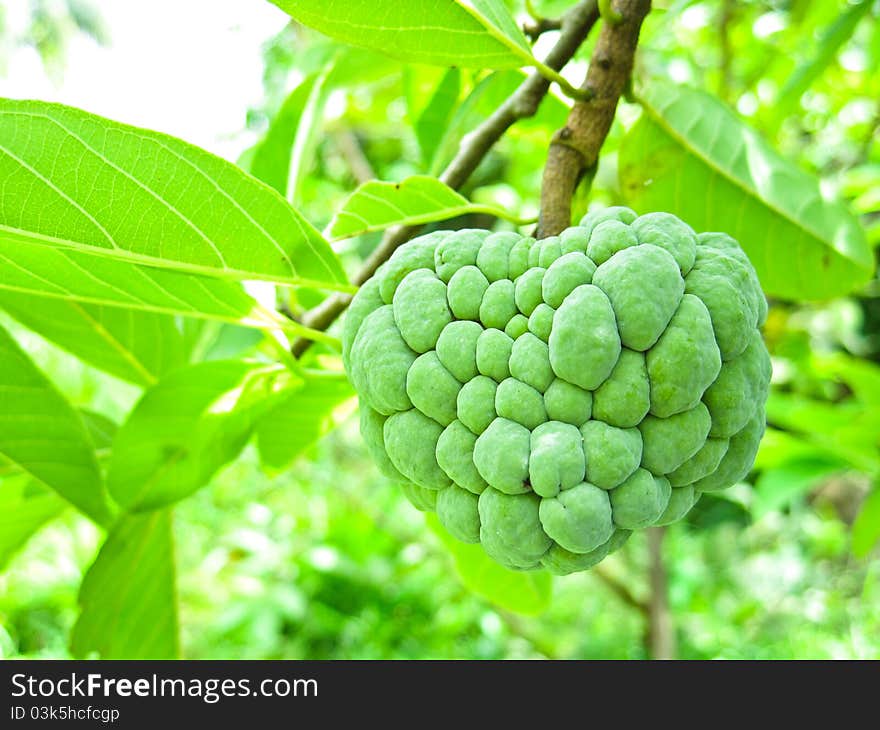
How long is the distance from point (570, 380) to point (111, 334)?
863mm

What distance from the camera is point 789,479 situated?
7.47ft

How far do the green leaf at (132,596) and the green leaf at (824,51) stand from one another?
1.45 meters

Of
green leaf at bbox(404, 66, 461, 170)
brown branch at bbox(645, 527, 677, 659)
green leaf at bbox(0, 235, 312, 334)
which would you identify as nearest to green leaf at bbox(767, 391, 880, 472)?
brown branch at bbox(645, 527, 677, 659)

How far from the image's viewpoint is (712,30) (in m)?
3.05

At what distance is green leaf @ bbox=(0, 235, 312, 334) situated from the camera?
889mm

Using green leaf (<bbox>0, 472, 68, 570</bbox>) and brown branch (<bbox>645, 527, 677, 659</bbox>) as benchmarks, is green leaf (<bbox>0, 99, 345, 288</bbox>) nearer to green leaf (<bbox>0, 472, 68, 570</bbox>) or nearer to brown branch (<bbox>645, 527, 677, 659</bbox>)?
green leaf (<bbox>0, 472, 68, 570</bbox>)

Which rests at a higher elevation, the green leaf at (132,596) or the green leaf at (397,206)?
the green leaf at (397,206)

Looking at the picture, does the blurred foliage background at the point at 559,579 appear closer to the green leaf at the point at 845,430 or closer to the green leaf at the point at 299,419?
the green leaf at the point at 845,430

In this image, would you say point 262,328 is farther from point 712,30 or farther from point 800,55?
point 712,30

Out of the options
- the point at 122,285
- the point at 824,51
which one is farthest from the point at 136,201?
the point at 824,51

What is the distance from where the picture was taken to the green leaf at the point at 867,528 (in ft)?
6.64

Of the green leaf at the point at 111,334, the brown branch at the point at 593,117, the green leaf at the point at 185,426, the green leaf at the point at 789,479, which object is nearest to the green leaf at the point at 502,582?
the green leaf at the point at 185,426

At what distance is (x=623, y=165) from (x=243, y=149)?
0.78 meters

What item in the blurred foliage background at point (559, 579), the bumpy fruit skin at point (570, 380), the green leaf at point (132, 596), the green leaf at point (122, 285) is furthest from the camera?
the blurred foliage background at point (559, 579)
